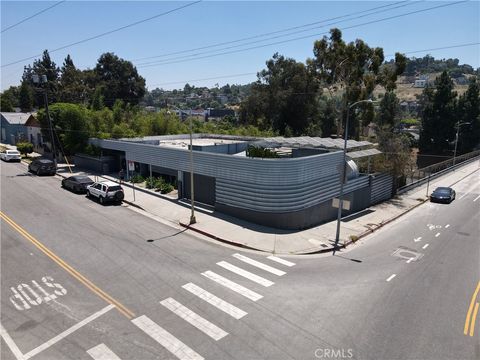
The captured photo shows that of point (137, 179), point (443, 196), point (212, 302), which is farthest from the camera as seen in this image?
point (137, 179)

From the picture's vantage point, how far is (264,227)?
821 inches

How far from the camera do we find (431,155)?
61906mm

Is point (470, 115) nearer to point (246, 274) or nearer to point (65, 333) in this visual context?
point (246, 274)

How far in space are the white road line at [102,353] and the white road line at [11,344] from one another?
190 cm

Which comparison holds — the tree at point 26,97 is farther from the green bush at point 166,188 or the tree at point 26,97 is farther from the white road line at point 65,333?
the white road line at point 65,333

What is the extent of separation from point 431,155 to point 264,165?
53.1 meters

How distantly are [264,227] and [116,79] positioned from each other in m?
75.4

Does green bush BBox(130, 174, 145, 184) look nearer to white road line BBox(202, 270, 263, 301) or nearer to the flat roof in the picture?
the flat roof

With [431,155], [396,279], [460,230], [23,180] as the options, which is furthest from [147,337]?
[431,155]

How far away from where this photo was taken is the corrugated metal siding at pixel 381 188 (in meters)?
28.9

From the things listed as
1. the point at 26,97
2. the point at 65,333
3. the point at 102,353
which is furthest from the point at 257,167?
the point at 26,97

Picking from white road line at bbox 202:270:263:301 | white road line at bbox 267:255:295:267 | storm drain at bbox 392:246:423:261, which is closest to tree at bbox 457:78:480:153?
storm drain at bbox 392:246:423:261

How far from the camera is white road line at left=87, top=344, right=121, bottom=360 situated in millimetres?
9227
